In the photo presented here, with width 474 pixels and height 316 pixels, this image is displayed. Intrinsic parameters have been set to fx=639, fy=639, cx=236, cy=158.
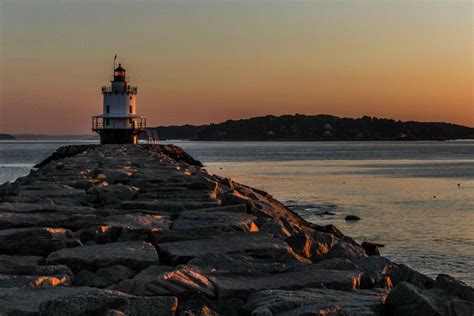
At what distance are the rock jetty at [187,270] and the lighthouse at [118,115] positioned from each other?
32.5 m

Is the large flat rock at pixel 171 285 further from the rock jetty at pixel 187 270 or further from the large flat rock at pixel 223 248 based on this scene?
the large flat rock at pixel 223 248

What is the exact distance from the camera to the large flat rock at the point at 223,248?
11.8ft

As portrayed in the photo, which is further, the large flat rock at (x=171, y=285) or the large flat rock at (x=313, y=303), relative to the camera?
the large flat rock at (x=171, y=285)

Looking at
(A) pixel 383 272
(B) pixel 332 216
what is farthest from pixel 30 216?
(B) pixel 332 216

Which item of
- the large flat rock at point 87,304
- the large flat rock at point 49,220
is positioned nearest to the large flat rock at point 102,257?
the large flat rock at point 87,304

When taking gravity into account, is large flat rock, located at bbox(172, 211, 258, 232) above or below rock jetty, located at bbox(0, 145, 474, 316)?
above

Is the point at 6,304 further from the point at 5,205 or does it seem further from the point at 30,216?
the point at 5,205

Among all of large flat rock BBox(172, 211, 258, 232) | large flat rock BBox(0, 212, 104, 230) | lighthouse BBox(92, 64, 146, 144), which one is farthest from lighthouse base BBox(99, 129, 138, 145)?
large flat rock BBox(0, 212, 104, 230)

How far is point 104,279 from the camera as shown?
3.06 metres

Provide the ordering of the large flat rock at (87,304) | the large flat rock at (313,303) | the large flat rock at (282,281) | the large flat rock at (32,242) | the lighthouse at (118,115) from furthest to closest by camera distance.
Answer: the lighthouse at (118,115), the large flat rock at (32,242), the large flat rock at (282,281), the large flat rock at (313,303), the large flat rock at (87,304)

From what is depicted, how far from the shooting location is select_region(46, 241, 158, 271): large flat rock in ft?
11.1

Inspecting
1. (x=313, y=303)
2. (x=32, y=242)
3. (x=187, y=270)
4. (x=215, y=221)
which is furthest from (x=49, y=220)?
(x=313, y=303)

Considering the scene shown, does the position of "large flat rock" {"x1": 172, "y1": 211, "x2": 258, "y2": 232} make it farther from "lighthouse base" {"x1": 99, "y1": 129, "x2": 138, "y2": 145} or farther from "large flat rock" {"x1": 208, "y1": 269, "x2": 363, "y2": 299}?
"lighthouse base" {"x1": 99, "y1": 129, "x2": 138, "y2": 145}

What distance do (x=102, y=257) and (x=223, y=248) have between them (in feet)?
2.39
